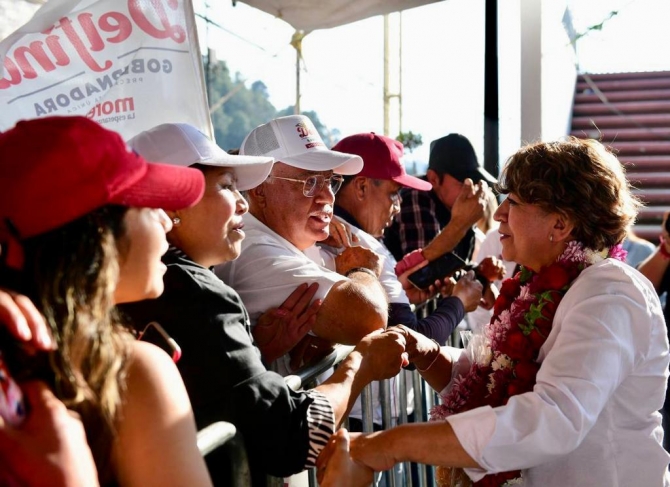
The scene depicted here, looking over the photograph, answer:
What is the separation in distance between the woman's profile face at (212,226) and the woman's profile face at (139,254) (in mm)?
575

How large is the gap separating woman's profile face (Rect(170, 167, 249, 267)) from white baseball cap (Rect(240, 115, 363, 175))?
0.58 m

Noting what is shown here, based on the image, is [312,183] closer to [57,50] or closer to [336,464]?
[57,50]

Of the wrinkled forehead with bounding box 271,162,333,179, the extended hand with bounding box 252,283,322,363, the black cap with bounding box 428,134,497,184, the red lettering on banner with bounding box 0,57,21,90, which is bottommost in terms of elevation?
the black cap with bounding box 428,134,497,184

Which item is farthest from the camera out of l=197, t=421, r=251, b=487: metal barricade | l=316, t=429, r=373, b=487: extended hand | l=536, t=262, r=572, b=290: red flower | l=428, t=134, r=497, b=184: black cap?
l=428, t=134, r=497, b=184: black cap

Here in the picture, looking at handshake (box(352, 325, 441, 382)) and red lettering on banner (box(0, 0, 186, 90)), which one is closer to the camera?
handshake (box(352, 325, 441, 382))

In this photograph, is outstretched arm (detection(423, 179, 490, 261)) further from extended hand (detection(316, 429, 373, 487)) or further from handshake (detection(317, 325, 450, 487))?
extended hand (detection(316, 429, 373, 487))

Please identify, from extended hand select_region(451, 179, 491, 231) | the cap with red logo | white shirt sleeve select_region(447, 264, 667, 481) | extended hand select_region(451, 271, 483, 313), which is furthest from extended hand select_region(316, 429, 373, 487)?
extended hand select_region(451, 179, 491, 231)

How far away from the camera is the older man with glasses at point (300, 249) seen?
2.16 meters

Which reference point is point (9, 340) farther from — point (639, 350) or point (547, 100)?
point (547, 100)

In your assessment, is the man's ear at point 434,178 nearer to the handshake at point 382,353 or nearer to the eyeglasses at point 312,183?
the eyeglasses at point 312,183

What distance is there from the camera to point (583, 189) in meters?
2.14

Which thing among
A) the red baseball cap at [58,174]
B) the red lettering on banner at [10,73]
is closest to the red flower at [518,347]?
the red baseball cap at [58,174]

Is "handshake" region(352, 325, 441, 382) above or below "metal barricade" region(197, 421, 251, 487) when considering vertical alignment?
below

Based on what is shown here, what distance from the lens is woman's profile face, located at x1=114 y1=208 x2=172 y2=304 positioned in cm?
128
